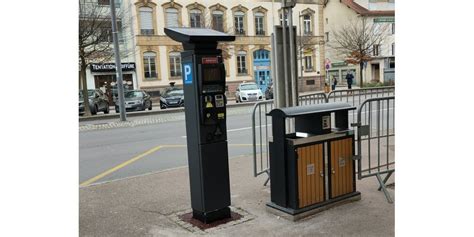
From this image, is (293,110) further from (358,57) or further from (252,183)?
(358,57)

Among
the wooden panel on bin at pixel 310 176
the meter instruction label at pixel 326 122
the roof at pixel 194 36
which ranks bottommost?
the wooden panel on bin at pixel 310 176

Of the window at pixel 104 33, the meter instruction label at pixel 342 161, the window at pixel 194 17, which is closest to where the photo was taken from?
the meter instruction label at pixel 342 161

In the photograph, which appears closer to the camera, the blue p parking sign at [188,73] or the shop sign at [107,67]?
the blue p parking sign at [188,73]

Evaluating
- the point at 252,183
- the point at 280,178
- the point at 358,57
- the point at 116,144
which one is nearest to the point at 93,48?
the point at 116,144

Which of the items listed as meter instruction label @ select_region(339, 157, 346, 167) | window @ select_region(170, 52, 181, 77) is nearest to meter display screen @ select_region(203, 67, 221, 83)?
meter instruction label @ select_region(339, 157, 346, 167)

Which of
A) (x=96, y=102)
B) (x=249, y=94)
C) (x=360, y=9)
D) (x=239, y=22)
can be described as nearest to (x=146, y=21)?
(x=239, y=22)

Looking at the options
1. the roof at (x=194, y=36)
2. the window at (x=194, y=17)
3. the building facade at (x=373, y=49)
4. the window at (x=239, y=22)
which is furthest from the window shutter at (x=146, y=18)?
the roof at (x=194, y=36)

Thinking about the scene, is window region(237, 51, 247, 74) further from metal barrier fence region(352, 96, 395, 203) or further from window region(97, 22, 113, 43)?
metal barrier fence region(352, 96, 395, 203)

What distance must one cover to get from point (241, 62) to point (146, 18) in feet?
30.8

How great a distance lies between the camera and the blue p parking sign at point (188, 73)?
4492 mm

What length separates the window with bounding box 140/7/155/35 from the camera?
33.5 meters

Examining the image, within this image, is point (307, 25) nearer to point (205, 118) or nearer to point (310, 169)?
point (310, 169)

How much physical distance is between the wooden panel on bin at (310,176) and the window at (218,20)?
30.3 meters

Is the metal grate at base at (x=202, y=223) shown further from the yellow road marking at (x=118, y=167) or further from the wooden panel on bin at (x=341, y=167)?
the yellow road marking at (x=118, y=167)
